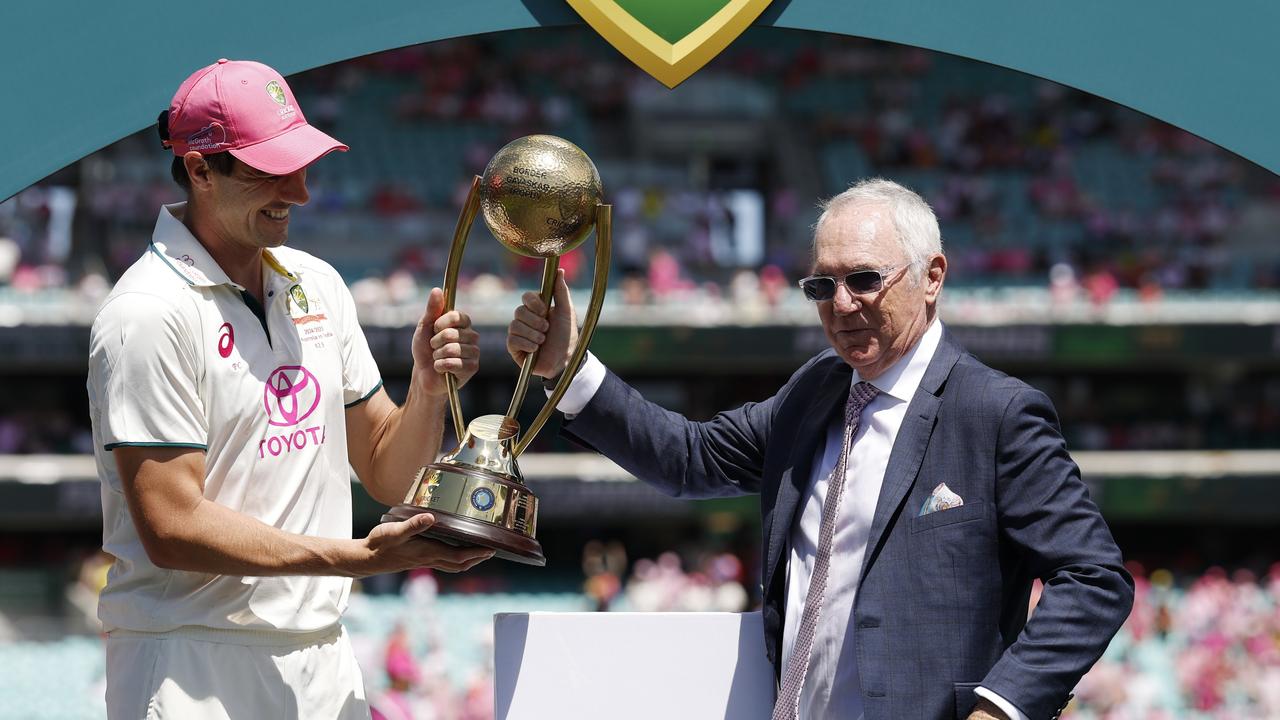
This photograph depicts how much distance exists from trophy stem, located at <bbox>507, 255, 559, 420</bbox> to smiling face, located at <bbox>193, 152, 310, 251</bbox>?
0.43 metres

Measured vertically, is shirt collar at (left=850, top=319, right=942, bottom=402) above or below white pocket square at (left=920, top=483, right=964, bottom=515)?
above

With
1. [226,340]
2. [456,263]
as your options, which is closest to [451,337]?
[456,263]

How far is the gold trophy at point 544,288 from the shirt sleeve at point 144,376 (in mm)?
348

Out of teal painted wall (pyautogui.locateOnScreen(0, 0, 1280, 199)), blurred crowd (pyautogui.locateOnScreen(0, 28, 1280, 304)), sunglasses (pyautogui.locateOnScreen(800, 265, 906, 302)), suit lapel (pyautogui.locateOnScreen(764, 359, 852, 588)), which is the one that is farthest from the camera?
blurred crowd (pyautogui.locateOnScreen(0, 28, 1280, 304))

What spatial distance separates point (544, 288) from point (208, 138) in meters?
0.60

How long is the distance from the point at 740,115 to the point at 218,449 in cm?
1834

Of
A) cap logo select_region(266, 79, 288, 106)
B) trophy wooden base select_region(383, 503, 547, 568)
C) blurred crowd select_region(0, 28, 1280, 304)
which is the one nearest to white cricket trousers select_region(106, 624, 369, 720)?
trophy wooden base select_region(383, 503, 547, 568)

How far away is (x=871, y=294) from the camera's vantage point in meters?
2.36

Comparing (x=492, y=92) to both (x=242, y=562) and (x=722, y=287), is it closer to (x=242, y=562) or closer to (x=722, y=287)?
(x=722, y=287)

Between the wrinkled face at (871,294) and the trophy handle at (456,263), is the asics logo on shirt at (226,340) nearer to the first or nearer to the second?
the trophy handle at (456,263)

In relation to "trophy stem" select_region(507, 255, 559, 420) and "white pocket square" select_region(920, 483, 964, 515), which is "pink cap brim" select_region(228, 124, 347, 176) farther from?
"white pocket square" select_region(920, 483, 964, 515)

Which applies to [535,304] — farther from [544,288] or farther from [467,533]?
[467,533]

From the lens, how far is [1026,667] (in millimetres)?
2176

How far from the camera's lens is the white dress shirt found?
2354 millimetres
